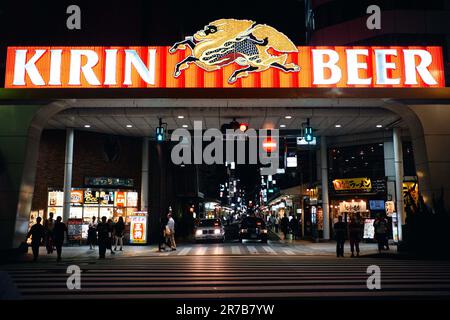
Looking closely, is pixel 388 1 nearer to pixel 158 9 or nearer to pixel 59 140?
pixel 158 9

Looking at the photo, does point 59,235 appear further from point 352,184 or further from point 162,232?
point 352,184

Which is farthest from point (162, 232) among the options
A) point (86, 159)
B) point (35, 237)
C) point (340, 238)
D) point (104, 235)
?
point (340, 238)

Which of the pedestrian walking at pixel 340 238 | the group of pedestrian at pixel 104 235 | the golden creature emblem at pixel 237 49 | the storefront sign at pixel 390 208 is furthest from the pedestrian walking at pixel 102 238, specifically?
the storefront sign at pixel 390 208

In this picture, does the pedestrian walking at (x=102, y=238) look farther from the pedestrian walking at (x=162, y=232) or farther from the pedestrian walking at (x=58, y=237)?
the pedestrian walking at (x=162, y=232)

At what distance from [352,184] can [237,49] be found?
15.7 m

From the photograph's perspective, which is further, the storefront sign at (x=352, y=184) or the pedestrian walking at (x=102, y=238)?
the storefront sign at (x=352, y=184)

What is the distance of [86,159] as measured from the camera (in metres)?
27.7

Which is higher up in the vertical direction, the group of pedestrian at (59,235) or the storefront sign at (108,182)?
the storefront sign at (108,182)

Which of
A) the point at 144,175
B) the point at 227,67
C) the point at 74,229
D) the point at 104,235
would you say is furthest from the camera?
the point at 144,175

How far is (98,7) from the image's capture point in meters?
26.4

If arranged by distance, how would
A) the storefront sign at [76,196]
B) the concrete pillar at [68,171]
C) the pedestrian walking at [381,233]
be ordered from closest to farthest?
the pedestrian walking at [381,233] < the concrete pillar at [68,171] < the storefront sign at [76,196]

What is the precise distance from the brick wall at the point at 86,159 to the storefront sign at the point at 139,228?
443cm

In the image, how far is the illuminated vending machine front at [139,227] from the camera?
25047 mm
